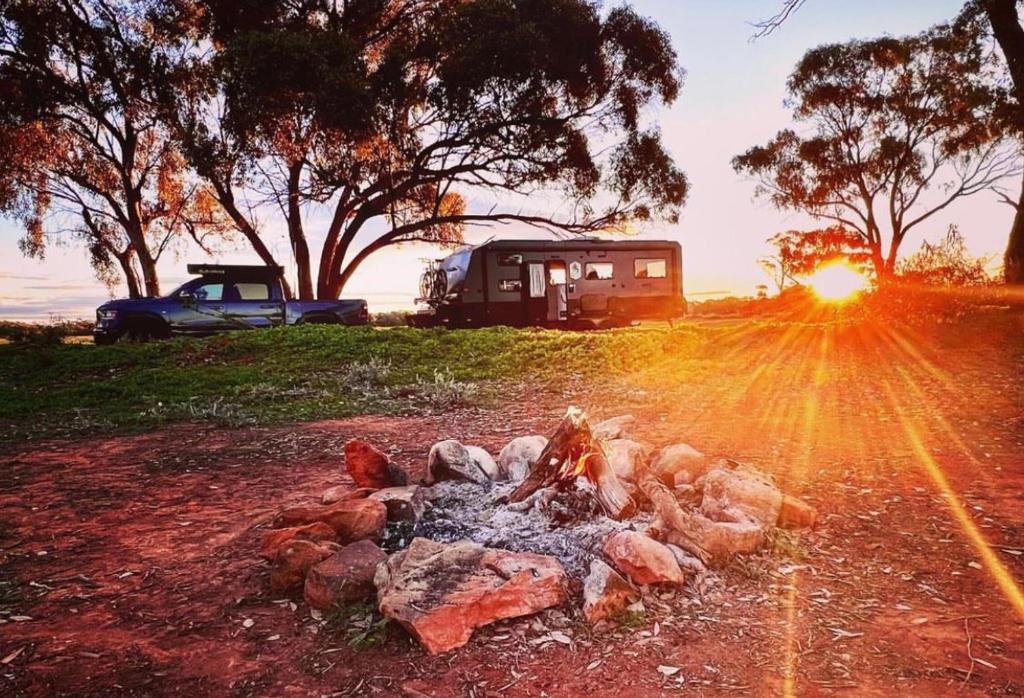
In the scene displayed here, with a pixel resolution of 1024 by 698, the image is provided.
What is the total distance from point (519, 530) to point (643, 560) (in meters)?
0.83

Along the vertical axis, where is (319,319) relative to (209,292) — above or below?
below

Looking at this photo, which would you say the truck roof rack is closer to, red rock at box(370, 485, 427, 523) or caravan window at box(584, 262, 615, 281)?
caravan window at box(584, 262, 615, 281)

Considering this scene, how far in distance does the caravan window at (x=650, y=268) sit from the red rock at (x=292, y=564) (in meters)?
17.1

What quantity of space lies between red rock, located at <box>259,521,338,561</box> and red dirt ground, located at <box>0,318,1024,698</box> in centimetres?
9

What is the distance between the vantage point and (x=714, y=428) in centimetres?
631

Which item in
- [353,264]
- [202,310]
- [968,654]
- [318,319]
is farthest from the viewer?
[353,264]

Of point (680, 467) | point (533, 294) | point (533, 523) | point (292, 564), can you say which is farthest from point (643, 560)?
point (533, 294)

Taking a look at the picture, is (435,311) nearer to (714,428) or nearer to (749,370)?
(749,370)

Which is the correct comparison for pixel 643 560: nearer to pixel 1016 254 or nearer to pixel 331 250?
pixel 1016 254

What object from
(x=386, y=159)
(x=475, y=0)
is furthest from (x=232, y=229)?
(x=475, y=0)

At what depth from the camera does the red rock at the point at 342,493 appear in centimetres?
426

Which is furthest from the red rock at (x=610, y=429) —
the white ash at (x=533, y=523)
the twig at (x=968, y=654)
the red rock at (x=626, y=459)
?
the twig at (x=968, y=654)

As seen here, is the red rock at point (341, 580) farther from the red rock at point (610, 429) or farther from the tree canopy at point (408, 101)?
the tree canopy at point (408, 101)

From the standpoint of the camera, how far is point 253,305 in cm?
1630
